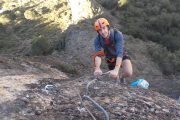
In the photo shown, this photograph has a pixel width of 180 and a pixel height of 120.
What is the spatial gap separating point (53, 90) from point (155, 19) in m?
25.9

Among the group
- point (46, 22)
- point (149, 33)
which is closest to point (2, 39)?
point (46, 22)

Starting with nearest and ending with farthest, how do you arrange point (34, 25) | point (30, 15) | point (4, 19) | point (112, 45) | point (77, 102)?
1. point (77, 102)
2. point (112, 45)
3. point (34, 25)
4. point (30, 15)
5. point (4, 19)

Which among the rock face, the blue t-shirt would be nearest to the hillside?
the rock face

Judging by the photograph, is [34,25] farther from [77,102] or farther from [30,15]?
[77,102]

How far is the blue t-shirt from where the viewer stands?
7266mm

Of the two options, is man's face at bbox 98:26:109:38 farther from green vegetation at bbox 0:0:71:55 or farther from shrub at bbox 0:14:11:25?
shrub at bbox 0:14:11:25

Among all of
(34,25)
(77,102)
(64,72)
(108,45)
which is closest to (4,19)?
(34,25)

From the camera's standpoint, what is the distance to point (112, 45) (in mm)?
7680

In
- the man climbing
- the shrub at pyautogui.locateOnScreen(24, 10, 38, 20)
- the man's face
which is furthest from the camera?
the shrub at pyautogui.locateOnScreen(24, 10, 38, 20)

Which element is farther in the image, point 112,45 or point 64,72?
point 64,72

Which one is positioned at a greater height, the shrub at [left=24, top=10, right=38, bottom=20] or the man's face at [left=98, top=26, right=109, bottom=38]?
the man's face at [left=98, top=26, right=109, bottom=38]

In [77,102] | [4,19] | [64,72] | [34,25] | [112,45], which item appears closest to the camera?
[77,102]

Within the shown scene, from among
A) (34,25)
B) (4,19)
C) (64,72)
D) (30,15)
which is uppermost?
(30,15)

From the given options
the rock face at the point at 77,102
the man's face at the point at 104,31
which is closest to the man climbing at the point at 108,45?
the man's face at the point at 104,31
